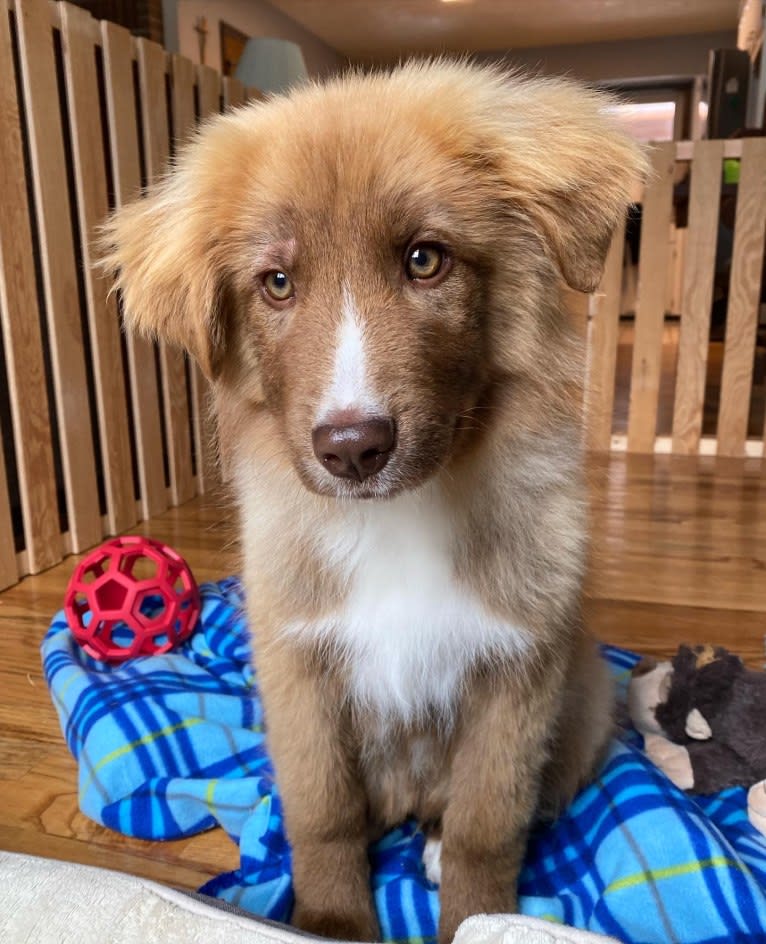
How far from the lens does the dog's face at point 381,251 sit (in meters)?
1.12

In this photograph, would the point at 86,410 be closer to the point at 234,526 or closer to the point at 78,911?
the point at 234,526

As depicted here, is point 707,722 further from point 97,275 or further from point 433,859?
point 97,275

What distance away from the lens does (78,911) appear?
96 cm

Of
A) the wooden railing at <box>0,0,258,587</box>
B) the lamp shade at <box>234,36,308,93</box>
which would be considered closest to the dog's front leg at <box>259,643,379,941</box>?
the wooden railing at <box>0,0,258,587</box>

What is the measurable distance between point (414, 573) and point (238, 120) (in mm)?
767

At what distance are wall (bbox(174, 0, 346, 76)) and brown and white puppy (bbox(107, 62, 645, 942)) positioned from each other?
15.2 ft

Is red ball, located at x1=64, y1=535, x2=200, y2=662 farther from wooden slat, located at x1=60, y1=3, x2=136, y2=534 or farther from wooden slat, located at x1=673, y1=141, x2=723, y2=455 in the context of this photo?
wooden slat, located at x1=673, y1=141, x2=723, y2=455

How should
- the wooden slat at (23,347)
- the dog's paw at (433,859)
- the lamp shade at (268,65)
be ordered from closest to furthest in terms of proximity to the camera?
the dog's paw at (433,859), the wooden slat at (23,347), the lamp shade at (268,65)

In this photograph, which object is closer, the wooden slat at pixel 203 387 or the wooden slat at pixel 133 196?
the wooden slat at pixel 133 196

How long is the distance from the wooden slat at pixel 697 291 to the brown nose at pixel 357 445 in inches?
149

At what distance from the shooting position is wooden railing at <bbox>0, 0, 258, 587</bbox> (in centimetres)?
278

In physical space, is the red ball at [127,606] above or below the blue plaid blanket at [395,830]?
above

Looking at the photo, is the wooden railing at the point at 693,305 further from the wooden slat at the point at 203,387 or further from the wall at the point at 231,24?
the wall at the point at 231,24

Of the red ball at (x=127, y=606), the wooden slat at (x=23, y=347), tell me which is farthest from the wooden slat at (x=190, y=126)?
the red ball at (x=127, y=606)
